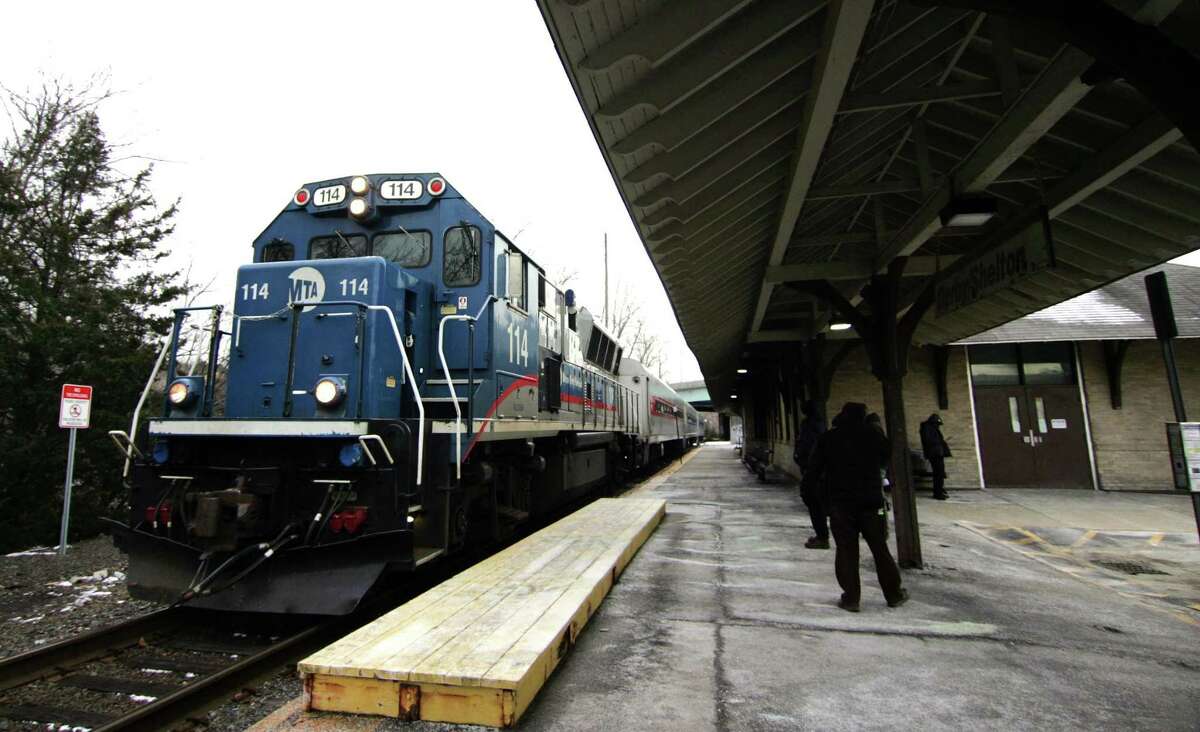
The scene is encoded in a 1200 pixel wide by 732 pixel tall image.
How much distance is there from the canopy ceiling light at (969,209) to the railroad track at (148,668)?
18.4ft

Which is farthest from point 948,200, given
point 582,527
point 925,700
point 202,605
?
point 202,605

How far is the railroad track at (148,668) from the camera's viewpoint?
10.0ft

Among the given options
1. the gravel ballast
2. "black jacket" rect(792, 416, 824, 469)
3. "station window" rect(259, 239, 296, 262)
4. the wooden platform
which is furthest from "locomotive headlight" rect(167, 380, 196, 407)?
"black jacket" rect(792, 416, 824, 469)

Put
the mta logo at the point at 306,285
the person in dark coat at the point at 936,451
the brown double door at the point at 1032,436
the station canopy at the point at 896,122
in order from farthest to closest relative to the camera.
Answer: the brown double door at the point at 1032,436, the person in dark coat at the point at 936,451, the mta logo at the point at 306,285, the station canopy at the point at 896,122

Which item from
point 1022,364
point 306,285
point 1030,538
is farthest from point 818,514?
point 1022,364

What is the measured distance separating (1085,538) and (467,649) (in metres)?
8.66

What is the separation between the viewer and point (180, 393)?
4711 mm

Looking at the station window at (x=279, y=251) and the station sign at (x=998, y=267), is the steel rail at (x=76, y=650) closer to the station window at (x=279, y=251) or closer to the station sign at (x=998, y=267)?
the station window at (x=279, y=251)

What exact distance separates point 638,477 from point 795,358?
6951 mm

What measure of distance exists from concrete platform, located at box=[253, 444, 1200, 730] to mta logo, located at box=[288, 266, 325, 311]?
318 centimetres

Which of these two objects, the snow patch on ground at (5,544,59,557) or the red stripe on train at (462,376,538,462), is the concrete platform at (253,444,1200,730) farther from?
the snow patch on ground at (5,544,59,557)

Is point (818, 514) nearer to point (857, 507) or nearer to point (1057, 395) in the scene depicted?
point (857, 507)

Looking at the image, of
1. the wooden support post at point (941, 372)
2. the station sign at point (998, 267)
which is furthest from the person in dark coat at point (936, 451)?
the station sign at point (998, 267)

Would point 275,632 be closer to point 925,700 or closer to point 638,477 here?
point 925,700
